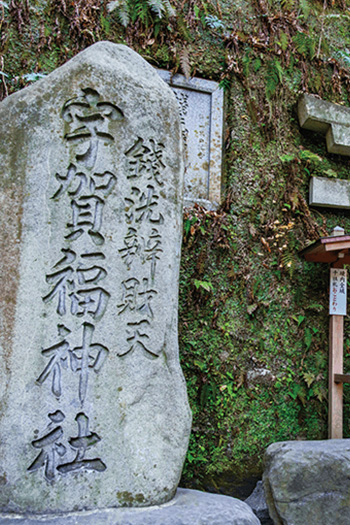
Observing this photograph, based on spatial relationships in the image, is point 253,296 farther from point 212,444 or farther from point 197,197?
point 212,444

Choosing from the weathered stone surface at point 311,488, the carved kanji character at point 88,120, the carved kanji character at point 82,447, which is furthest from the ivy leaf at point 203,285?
the carved kanji character at point 82,447

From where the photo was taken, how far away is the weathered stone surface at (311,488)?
325 centimetres

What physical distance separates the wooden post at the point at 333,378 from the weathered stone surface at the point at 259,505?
2.88ft

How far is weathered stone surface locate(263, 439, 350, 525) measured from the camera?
10.6 ft

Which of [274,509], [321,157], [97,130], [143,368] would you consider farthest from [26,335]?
[321,157]

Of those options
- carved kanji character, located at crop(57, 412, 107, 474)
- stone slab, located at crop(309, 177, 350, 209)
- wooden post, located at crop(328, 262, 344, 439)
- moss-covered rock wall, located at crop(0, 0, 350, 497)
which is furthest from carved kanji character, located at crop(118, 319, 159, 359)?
stone slab, located at crop(309, 177, 350, 209)

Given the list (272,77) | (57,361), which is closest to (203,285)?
(57,361)

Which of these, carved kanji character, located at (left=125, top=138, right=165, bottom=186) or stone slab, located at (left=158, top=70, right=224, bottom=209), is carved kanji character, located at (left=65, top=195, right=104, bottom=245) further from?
stone slab, located at (left=158, top=70, right=224, bottom=209)

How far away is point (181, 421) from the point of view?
2.84 m

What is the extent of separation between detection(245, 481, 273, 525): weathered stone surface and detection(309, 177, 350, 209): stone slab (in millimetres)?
2982

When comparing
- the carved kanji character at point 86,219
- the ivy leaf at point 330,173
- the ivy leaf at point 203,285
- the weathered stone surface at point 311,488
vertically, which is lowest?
the weathered stone surface at point 311,488

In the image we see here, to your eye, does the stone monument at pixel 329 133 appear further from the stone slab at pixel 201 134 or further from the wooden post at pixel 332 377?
the wooden post at pixel 332 377

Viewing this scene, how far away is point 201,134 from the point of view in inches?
199

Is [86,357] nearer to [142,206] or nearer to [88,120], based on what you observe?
[142,206]
